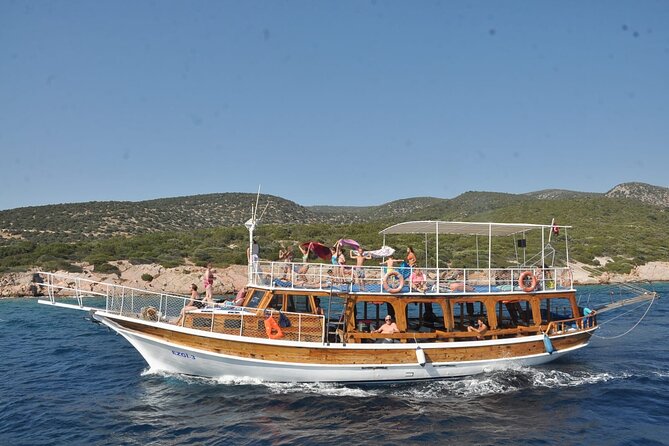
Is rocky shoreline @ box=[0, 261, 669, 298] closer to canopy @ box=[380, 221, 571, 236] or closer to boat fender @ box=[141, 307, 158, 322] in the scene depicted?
boat fender @ box=[141, 307, 158, 322]

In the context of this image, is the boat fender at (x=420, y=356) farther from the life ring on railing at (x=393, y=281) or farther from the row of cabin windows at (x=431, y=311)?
the life ring on railing at (x=393, y=281)

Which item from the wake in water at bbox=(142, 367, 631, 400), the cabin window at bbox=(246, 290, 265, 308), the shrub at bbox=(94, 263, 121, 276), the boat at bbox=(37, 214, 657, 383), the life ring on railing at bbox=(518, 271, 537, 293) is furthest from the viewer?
the shrub at bbox=(94, 263, 121, 276)

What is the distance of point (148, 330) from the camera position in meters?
15.2

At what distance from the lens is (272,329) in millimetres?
14859

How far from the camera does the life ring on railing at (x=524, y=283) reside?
17.1m

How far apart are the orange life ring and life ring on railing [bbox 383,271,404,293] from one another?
145 inches

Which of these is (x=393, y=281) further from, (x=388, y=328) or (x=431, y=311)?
(x=431, y=311)

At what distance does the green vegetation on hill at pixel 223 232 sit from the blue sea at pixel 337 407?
29.2 metres

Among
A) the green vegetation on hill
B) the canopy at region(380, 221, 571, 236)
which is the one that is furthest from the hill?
the canopy at region(380, 221, 571, 236)

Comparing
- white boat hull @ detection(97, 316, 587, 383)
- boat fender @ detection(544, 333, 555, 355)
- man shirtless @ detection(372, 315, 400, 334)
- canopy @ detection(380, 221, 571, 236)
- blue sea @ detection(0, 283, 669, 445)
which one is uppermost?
canopy @ detection(380, 221, 571, 236)

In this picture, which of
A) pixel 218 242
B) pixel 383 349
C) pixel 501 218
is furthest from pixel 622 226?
pixel 383 349

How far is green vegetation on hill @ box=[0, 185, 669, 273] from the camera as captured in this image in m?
47.6

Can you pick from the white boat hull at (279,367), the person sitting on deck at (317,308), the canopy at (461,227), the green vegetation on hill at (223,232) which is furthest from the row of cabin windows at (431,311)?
the green vegetation on hill at (223,232)

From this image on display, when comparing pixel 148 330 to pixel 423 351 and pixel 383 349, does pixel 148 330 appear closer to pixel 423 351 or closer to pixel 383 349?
pixel 383 349
